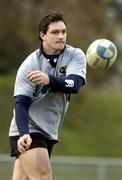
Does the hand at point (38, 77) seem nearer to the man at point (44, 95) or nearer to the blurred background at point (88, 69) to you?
the man at point (44, 95)

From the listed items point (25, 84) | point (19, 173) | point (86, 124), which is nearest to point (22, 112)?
point (25, 84)

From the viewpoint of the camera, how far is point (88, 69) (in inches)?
931

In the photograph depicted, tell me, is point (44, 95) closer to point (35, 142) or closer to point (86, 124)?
point (35, 142)

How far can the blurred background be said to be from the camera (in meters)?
23.0

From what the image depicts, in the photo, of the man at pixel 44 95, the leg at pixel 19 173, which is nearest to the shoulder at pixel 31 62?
the man at pixel 44 95

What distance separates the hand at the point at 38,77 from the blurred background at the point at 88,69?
46.6 feet

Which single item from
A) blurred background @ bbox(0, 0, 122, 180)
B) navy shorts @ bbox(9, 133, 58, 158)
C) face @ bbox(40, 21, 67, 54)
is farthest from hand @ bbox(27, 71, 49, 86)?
blurred background @ bbox(0, 0, 122, 180)

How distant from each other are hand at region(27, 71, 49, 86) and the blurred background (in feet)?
46.6

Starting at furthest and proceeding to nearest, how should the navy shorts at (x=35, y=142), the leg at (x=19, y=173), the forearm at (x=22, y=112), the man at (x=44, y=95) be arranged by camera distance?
the leg at (x=19, y=173), the navy shorts at (x=35, y=142), the man at (x=44, y=95), the forearm at (x=22, y=112)

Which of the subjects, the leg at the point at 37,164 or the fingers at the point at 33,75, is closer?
the fingers at the point at 33,75

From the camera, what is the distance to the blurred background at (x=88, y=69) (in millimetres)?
23047

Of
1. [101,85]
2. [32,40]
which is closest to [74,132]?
[32,40]

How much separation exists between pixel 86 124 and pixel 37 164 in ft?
54.3

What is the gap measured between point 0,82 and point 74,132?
98.1 inches
